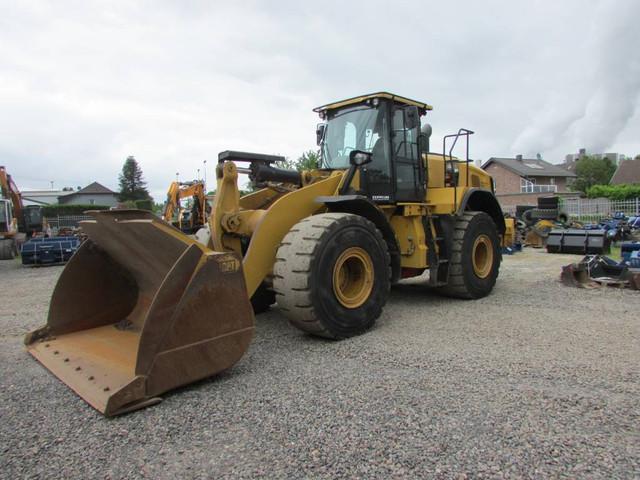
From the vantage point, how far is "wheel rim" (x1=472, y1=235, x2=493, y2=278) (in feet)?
22.7

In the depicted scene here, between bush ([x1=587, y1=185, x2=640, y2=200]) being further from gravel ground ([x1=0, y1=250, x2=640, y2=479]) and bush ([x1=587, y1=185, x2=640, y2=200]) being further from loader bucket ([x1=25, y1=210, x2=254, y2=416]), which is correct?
loader bucket ([x1=25, y1=210, x2=254, y2=416])

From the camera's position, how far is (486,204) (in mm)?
7531

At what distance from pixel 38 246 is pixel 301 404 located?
45.6ft

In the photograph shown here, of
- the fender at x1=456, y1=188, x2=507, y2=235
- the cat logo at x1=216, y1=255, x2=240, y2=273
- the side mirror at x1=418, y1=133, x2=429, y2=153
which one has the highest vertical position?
the side mirror at x1=418, y1=133, x2=429, y2=153

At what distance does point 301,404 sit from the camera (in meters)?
3.10

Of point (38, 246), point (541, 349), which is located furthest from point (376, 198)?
point (38, 246)

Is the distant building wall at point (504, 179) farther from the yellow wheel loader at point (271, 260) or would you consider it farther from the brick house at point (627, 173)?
the yellow wheel loader at point (271, 260)

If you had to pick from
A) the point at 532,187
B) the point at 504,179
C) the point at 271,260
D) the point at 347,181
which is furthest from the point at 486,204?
the point at 504,179

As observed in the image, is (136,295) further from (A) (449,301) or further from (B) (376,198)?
(A) (449,301)

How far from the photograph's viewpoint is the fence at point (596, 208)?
23984mm

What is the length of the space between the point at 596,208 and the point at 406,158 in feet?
77.7

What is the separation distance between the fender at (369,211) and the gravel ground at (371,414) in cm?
104

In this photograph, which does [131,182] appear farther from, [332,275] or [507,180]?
[332,275]

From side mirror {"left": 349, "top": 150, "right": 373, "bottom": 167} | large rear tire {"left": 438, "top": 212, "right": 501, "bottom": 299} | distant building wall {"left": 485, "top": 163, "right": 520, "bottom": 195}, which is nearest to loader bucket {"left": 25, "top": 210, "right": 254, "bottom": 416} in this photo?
side mirror {"left": 349, "top": 150, "right": 373, "bottom": 167}
